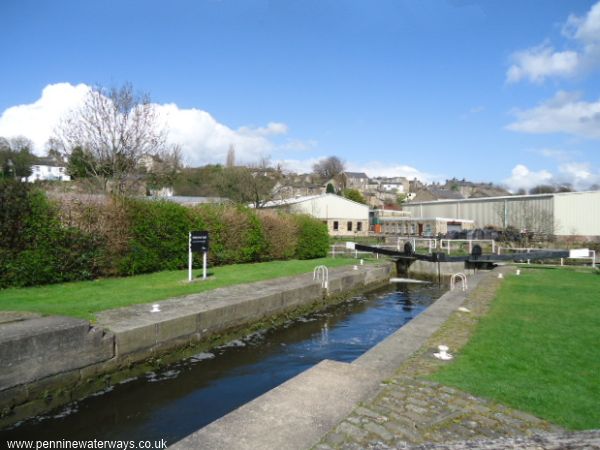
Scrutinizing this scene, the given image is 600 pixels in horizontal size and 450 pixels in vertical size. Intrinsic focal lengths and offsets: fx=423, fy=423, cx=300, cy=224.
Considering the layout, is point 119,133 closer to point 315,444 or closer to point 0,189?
point 0,189

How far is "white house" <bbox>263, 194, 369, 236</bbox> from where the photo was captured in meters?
47.8

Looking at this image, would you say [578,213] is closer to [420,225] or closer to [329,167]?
[420,225]

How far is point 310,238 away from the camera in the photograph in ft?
76.4

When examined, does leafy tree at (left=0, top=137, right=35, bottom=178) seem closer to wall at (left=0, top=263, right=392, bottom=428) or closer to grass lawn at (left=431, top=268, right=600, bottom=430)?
wall at (left=0, top=263, right=392, bottom=428)

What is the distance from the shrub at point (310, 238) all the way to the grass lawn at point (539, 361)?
13.4 m

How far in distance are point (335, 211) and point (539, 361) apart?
44260 mm

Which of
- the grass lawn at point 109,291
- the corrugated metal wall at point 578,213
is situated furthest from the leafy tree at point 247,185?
the grass lawn at point 109,291

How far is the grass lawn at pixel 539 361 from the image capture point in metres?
4.33

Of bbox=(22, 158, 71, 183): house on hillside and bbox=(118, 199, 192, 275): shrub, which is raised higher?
bbox=(22, 158, 71, 183): house on hillside

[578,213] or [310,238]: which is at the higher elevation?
[578,213]

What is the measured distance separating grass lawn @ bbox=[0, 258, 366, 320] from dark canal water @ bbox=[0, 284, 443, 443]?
6.11 ft

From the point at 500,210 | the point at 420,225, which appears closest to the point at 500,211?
the point at 500,210

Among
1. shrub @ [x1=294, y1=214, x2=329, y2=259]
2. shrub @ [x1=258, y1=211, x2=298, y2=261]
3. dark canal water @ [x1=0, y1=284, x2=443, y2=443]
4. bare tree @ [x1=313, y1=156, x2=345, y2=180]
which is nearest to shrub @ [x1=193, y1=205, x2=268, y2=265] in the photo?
shrub @ [x1=258, y1=211, x2=298, y2=261]

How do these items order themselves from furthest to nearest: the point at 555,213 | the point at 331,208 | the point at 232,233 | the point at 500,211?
1. the point at 331,208
2. the point at 500,211
3. the point at 555,213
4. the point at 232,233
